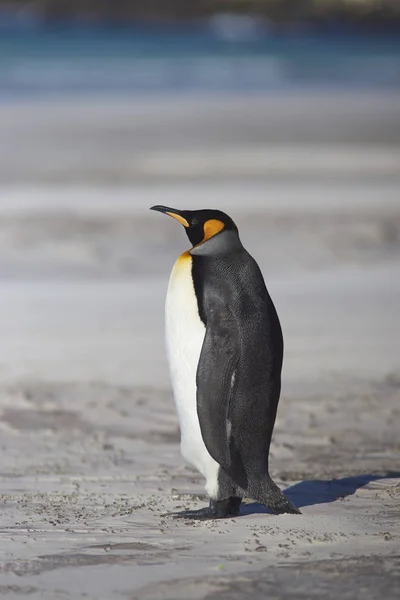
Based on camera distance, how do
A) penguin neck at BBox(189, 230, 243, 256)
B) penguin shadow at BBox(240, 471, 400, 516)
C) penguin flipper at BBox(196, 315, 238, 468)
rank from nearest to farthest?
1. penguin flipper at BBox(196, 315, 238, 468)
2. penguin neck at BBox(189, 230, 243, 256)
3. penguin shadow at BBox(240, 471, 400, 516)

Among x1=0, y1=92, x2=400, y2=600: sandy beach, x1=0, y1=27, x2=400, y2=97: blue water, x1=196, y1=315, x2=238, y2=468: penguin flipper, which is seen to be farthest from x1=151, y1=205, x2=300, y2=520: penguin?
x1=0, y1=27, x2=400, y2=97: blue water

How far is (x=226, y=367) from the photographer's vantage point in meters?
4.48

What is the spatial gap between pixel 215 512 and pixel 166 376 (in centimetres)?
279

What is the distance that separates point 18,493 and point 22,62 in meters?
35.8

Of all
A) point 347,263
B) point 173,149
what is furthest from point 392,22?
point 347,263

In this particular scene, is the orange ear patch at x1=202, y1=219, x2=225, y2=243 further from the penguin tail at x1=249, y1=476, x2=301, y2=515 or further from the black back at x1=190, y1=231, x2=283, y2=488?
the penguin tail at x1=249, y1=476, x2=301, y2=515

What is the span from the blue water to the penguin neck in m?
24.3

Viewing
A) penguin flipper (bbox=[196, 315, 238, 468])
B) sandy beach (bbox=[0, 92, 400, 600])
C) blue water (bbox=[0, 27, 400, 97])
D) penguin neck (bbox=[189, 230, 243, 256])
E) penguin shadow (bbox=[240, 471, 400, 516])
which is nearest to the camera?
sandy beach (bbox=[0, 92, 400, 600])

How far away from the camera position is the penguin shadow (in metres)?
4.80

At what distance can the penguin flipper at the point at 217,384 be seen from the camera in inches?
176

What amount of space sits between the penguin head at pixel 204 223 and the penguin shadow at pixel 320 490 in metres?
1.03

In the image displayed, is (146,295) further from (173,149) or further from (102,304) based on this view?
(173,149)

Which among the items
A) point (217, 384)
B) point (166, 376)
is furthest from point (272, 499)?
point (166, 376)

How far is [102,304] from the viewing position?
9156mm
